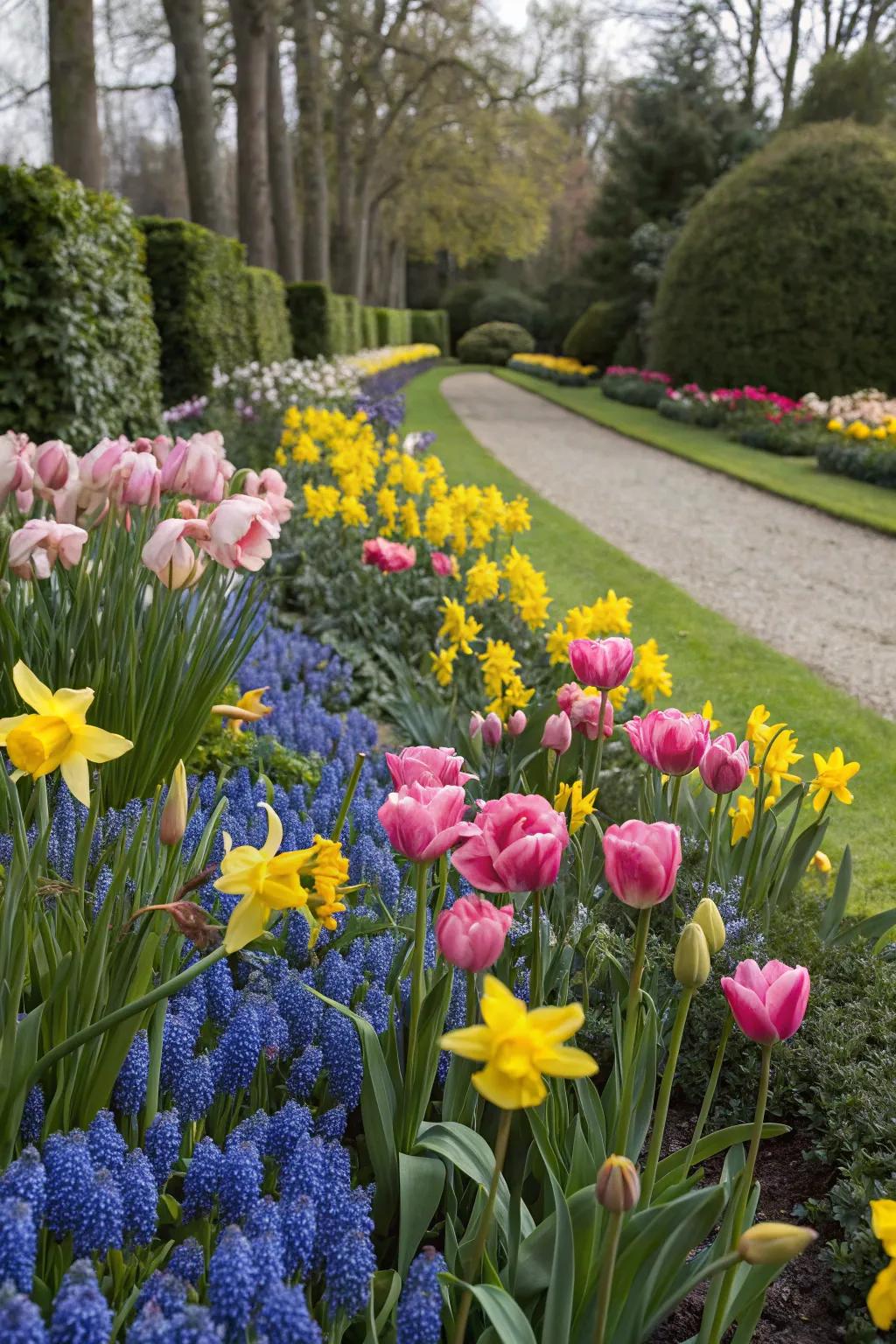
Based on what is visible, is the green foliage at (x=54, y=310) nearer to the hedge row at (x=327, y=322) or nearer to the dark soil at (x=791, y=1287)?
the dark soil at (x=791, y=1287)

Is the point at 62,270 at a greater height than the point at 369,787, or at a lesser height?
greater

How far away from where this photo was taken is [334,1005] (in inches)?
58.1

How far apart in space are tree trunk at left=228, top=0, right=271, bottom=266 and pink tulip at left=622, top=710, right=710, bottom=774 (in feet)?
46.5

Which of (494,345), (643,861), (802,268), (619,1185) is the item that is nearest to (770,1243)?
(619,1185)

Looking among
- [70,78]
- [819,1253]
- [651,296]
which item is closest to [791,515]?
[70,78]

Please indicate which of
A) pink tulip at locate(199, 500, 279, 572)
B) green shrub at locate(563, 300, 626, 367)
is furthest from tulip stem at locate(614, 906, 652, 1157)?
green shrub at locate(563, 300, 626, 367)

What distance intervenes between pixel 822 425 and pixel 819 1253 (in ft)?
41.7

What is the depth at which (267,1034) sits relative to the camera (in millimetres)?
1526

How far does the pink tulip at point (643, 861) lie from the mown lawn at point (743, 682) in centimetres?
197

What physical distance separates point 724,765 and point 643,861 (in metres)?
0.62

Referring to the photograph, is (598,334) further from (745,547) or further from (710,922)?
(710,922)

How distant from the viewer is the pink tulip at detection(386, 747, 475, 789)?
133 cm

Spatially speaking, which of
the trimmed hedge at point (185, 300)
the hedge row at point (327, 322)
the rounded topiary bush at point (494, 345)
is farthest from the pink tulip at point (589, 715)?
the rounded topiary bush at point (494, 345)

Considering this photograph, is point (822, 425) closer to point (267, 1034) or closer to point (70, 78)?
point (70, 78)
